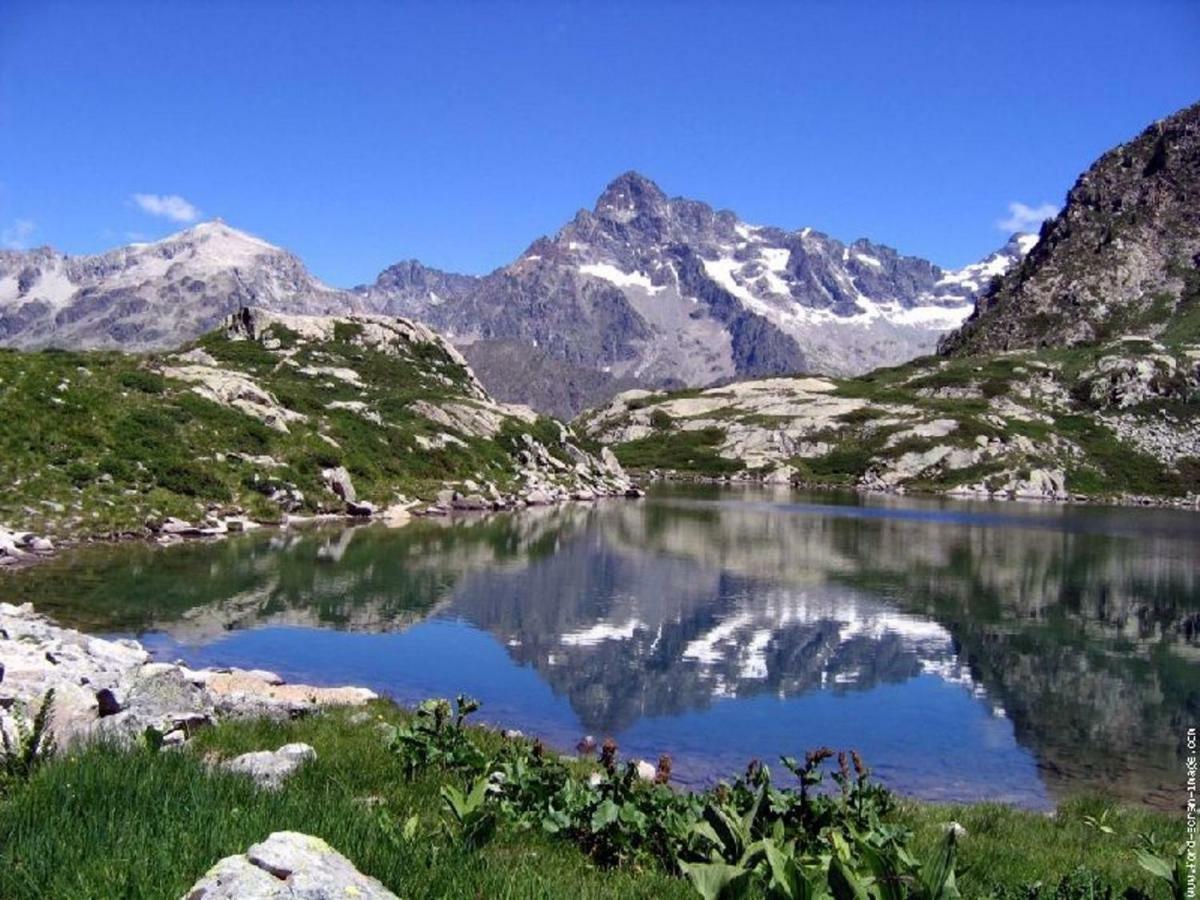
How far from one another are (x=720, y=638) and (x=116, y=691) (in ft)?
104

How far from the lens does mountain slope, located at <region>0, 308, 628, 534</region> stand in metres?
57.4

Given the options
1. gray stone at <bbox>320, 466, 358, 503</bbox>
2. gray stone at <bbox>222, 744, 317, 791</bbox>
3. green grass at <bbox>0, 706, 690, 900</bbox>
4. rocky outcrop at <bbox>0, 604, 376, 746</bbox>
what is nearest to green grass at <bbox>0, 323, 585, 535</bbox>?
gray stone at <bbox>320, 466, 358, 503</bbox>

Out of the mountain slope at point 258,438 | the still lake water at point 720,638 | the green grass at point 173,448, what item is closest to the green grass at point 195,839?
the still lake water at point 720,638

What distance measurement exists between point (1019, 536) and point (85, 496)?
8927 centimetres

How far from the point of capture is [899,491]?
196 metres

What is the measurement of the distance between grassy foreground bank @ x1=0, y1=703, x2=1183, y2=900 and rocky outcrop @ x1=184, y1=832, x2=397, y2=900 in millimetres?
600

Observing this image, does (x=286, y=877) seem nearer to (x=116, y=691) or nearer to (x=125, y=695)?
(x=125, y=695)

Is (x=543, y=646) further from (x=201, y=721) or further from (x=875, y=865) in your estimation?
(x=875, y=865)

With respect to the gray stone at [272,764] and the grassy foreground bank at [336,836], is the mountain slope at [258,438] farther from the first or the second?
the grassy foreground bank at [336,836]

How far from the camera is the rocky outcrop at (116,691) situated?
12.3 metres

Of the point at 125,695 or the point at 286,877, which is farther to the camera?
the point at 125,695

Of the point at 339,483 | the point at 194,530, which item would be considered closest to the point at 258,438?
the point at 339,483

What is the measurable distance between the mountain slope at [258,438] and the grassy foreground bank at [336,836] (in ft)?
162

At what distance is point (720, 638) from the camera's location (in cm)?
4256
